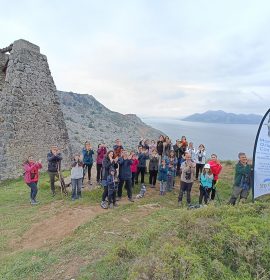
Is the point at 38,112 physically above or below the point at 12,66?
below

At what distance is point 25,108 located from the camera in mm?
16156

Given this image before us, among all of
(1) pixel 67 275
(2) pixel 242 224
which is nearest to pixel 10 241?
(1) pixel 67 275

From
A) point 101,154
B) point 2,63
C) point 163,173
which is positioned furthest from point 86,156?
point 2,63

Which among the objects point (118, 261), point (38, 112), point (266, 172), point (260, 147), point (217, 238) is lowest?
point (118, 261)

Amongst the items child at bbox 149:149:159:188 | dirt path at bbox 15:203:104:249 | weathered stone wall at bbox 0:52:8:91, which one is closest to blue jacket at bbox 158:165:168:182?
child at bbox 149:149:159:188

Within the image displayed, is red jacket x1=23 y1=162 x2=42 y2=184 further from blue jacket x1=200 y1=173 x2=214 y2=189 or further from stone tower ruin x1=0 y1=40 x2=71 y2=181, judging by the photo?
blue jacket x1=200 y1=173 x2=214 y2=189

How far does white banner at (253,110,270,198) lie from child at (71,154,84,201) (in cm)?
547

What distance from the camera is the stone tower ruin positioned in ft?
50.6

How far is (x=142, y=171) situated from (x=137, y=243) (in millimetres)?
6339

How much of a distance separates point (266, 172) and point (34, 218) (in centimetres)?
646

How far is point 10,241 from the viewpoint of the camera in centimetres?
797

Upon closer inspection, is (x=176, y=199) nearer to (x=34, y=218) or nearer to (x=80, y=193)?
(x=80, y=193)

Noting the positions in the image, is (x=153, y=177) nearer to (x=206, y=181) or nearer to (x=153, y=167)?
(x=153, y=167)

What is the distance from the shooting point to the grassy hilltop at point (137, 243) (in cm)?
493
